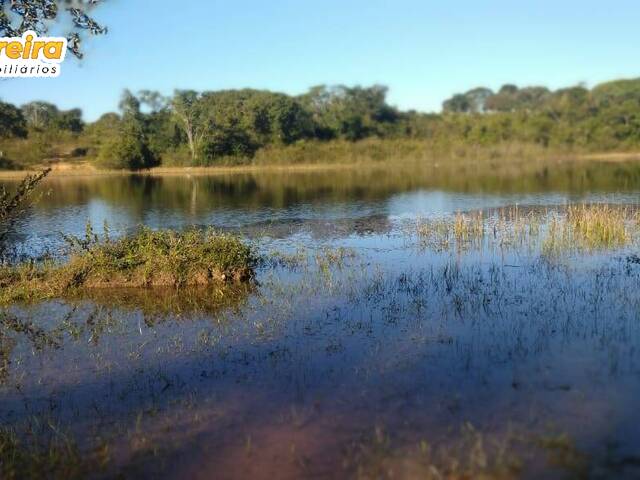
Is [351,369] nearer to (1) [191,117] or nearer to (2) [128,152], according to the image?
(2) [128,152]

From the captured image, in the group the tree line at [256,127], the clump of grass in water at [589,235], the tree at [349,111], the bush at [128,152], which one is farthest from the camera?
the tree at [349,111]

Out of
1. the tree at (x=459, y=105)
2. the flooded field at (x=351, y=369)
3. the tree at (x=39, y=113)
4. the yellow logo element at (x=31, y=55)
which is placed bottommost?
the flooded field at (x=351, y=369)

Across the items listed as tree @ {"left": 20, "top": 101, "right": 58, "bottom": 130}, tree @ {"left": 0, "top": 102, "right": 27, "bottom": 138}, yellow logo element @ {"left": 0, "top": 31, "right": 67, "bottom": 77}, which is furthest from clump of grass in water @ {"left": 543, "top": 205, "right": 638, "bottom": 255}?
tree @ {"left": 20, "top": 101, "right": 58, "bottom": 130}

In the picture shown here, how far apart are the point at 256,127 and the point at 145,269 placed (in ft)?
229

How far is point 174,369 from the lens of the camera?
25.1ft

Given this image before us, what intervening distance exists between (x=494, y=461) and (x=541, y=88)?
141401 millimetres

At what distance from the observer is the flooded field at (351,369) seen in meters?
5.26

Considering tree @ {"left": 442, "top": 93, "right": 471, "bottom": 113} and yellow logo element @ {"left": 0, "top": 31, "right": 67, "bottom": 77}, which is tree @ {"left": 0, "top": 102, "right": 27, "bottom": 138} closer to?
yellow logo element @ {"left": 0, "top": 31, "right": 67, "bottom": 77}

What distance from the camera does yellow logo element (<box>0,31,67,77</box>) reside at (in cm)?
1342

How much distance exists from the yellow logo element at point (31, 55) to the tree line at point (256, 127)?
5548cm

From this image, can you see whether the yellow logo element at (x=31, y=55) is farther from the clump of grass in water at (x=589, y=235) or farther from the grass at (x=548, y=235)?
the clump of grass in water at (x=589, y=235)

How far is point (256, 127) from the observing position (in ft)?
263

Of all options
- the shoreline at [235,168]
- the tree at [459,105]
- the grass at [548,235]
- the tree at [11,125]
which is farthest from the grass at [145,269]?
the tree at [459,105]

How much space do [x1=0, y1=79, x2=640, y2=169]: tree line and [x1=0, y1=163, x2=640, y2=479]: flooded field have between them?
61.9 metres
